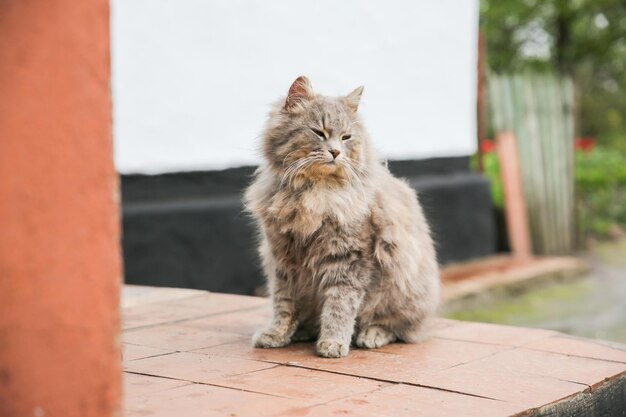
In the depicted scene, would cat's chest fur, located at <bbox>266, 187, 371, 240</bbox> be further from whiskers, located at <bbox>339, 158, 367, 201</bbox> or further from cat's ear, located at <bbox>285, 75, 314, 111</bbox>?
cat's ear, located at <bbox>285, 75, 314, 111</bbox>

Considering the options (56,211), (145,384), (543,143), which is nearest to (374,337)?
(145,384)

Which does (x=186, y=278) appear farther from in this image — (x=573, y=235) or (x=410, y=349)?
(x=573, y=235)

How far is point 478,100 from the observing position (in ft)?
30.5

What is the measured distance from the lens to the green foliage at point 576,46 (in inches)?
718

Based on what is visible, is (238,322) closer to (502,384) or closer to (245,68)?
(502,384)

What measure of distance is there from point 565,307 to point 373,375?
4645 millimetres

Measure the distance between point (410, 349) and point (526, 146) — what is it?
5935 millimetres

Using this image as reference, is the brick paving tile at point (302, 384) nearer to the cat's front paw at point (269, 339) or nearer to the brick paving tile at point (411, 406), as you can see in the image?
the brick paving tile at point (411, 406)

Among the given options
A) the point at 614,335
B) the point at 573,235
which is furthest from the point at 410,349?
the point at 573,235

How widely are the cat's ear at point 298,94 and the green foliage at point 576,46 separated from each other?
15229mm

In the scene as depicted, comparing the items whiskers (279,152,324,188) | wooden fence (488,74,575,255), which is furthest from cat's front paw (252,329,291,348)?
wooden fence (488,74,575,255)

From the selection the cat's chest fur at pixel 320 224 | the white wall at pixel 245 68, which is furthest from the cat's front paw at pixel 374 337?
the white wall at pixel 245 68

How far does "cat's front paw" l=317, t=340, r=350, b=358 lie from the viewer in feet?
11.1

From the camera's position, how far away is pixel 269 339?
3572 mm
